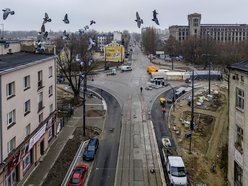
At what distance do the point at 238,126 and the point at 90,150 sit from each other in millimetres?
11855

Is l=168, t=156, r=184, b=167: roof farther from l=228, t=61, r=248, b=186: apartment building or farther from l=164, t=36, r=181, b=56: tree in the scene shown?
l=164, t=36, r=181, b=56: tree

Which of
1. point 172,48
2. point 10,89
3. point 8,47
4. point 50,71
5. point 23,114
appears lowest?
point 23,114

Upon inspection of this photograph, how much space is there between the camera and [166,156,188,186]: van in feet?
67.1

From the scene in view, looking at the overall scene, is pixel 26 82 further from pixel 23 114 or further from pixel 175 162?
pixel 175 162

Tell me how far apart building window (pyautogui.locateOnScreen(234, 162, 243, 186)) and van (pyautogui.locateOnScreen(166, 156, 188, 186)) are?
11.0 ft

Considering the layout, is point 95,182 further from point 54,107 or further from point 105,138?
point 54,107

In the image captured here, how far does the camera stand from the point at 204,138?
3041 cm

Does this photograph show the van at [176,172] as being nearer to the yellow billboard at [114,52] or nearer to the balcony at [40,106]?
the balcony at [40,106]

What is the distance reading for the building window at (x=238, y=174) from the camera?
58.5ft

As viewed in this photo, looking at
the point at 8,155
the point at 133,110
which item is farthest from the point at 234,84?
the point at 133,110

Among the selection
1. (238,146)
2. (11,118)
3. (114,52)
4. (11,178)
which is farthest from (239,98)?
(114,52)

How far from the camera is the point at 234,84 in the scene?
1873 centimetres

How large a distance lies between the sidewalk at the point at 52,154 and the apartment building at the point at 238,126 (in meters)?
12.3

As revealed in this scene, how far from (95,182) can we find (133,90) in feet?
101
